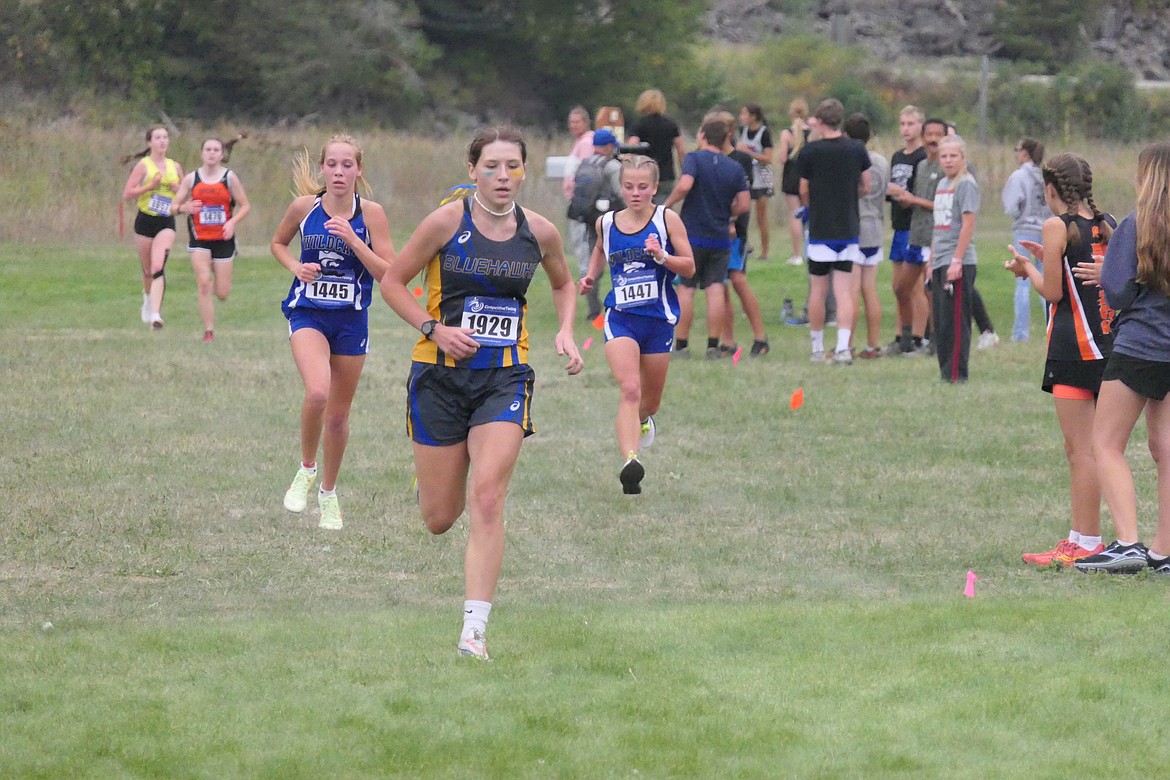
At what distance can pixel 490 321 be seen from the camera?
254 inches

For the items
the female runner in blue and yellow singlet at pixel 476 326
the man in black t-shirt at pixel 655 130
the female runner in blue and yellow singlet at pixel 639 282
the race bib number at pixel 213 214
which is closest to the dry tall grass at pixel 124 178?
the man in black t-shirt at pixel 655 130

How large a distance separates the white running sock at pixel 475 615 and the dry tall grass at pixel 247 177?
2261 centimetres

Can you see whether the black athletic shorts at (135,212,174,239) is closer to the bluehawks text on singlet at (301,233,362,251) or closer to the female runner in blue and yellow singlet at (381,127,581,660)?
the bluehawks text on singlet at (301,233,362,251)

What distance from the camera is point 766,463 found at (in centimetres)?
1077

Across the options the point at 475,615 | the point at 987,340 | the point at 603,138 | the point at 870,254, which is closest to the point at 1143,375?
the point at 475,615

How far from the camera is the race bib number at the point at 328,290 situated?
8734 millimetres

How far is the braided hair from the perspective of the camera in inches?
307

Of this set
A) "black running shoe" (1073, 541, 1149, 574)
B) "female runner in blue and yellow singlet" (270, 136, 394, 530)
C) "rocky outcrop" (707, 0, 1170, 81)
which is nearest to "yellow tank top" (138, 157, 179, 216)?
"female runner in blue and yellow singlet" (270, 136, 394, 530)

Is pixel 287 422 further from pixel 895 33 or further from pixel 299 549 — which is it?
pixel 895 33

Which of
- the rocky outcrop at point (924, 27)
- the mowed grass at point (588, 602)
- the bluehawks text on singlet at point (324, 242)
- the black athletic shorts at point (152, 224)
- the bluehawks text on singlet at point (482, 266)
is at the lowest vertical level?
the mowed grass at point (588, 602)

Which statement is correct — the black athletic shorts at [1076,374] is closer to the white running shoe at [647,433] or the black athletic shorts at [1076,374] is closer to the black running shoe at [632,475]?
the black running shoe at [632,475]

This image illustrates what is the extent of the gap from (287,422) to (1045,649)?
23.3 ft

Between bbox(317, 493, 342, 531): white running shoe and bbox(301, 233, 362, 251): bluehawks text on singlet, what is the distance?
4.47ft

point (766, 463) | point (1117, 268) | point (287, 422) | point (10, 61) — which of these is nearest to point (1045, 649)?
point (1117, 268)
